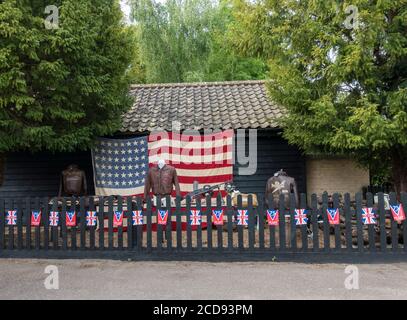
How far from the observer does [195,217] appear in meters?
7.04

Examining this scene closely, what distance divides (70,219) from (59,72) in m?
2.72

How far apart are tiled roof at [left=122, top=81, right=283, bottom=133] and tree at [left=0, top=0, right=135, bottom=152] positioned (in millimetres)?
1947

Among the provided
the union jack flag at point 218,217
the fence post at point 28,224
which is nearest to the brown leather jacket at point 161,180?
the union jack flag at point 218,217

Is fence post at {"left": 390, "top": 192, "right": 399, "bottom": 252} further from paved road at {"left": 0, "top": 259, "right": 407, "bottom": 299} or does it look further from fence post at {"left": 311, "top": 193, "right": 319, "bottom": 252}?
fence post at {"left": 311, "top": 193, "right": 319, "bottom": 252}

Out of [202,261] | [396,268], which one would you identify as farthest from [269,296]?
[396,268]

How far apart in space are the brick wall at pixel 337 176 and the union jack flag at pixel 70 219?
6.54 m

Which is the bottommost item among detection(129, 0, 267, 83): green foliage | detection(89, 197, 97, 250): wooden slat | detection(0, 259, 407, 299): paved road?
detection(0, 259, 407, 299): paved road

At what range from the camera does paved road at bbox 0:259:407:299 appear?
504 cm

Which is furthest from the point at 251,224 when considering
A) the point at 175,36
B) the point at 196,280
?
the point at 175,36

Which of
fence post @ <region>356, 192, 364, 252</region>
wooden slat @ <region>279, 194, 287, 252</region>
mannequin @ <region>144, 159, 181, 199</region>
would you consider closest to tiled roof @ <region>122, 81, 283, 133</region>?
mannequin @ <region>144, 159, 181, 199</region>

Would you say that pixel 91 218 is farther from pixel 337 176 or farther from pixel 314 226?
pixel 337 176

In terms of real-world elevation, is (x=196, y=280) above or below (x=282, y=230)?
below

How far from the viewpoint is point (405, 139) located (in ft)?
23.0

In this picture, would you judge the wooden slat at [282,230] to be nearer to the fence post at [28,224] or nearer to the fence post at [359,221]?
the fence post at [359,221]
